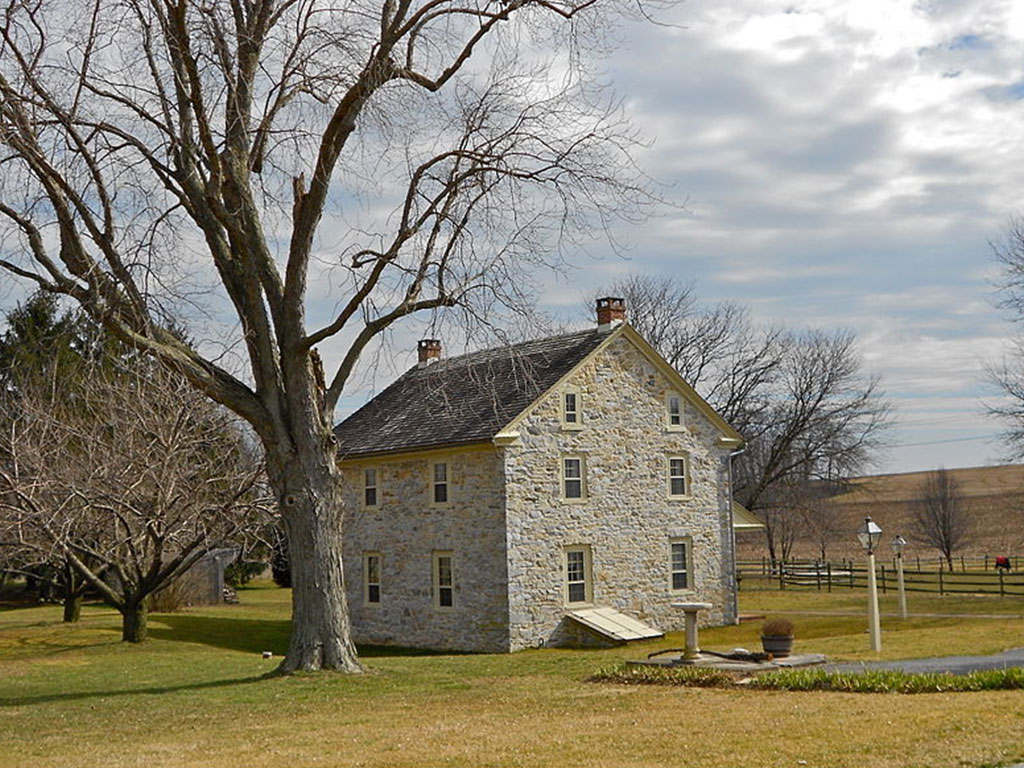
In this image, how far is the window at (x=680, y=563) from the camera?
3088cm

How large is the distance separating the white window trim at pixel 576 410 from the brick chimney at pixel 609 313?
2.02 meters

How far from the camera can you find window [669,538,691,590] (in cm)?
3088

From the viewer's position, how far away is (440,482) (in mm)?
29875

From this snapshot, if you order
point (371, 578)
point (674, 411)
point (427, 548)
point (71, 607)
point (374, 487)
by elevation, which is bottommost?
point (71, 607)

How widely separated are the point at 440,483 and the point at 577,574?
162 inches

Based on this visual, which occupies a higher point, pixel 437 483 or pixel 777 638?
pixel 437 483

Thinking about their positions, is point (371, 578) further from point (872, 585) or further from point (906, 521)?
point (906, 521)

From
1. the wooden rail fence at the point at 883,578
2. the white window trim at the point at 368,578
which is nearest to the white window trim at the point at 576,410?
the white window trim at the point at 368,578

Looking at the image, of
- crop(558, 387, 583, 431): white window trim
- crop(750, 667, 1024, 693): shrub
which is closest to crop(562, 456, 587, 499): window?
crop(558, 387, 583, 431): white window trim

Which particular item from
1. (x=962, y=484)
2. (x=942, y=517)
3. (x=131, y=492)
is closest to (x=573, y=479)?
(x=131, y=492)

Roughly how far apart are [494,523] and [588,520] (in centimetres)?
259

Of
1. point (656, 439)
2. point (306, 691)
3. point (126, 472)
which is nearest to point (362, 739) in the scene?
point (306, 691)

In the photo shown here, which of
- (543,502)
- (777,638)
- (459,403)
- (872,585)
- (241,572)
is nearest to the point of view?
(777,638)

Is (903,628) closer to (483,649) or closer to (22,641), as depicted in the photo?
(483,649)
